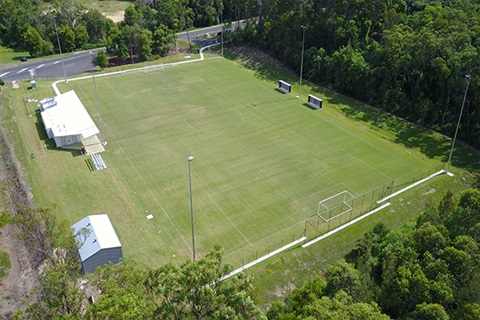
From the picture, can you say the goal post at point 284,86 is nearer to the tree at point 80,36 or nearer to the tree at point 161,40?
the tree at point 161,40

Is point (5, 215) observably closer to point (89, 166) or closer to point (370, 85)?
point (89, 166)

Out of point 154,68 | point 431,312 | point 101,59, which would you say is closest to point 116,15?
point 101,59

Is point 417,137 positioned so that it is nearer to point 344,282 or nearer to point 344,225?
point 344,225

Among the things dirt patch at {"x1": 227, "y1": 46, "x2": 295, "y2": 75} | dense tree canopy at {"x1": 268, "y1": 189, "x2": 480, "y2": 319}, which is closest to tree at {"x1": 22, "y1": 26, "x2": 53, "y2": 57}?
dirt patch at {"x1": 227, "y1": 46, "x2": 295, "y2": 75}

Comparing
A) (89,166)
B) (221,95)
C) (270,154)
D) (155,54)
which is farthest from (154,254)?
(155,54)

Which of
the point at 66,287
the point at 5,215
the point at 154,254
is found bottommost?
the point at 154,254

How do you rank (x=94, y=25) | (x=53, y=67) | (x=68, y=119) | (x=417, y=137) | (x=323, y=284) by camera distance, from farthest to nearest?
(x=94, y=25) < (x=53, y=67) < (x=417, y=137) < (x=68, y=119) < (x=323, y=284)
